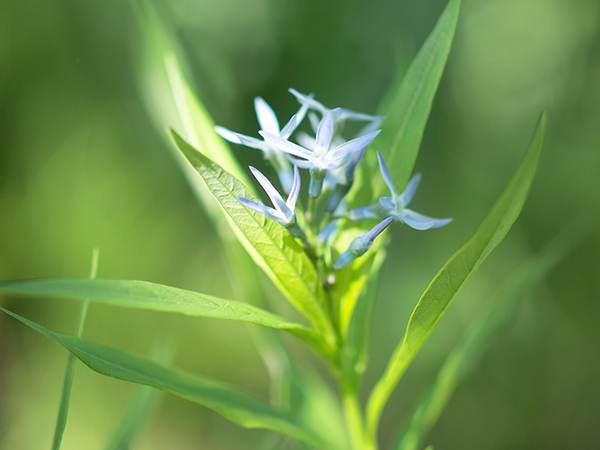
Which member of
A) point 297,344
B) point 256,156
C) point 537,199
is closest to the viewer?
point 537,199

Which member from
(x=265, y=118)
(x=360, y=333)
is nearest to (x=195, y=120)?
(x=265, y=118)

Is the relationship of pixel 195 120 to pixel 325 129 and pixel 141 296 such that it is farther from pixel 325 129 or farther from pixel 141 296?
pixel 141 296

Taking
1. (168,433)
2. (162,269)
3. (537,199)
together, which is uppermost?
(162,269)

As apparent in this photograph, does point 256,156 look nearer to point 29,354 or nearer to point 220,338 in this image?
point 220,338

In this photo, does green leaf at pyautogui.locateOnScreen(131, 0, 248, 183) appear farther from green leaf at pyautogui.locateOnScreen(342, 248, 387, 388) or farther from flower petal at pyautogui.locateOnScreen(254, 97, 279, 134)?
green leaf at pyautogui.locateOnScreen(342, 248, 387, 388)

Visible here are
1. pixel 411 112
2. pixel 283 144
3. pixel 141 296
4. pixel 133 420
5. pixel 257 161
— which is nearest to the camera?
pixel 141 296

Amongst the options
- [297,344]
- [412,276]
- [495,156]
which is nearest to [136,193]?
[297,344]

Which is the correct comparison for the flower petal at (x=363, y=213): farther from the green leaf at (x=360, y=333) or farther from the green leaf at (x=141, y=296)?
the green leaf at (x=141, y=296)

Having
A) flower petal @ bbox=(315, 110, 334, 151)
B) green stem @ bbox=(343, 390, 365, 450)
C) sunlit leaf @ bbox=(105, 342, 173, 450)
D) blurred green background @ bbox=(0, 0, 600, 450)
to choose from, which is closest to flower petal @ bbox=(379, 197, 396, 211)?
flower petal @ bbox=(315, 110, 334, 151)
